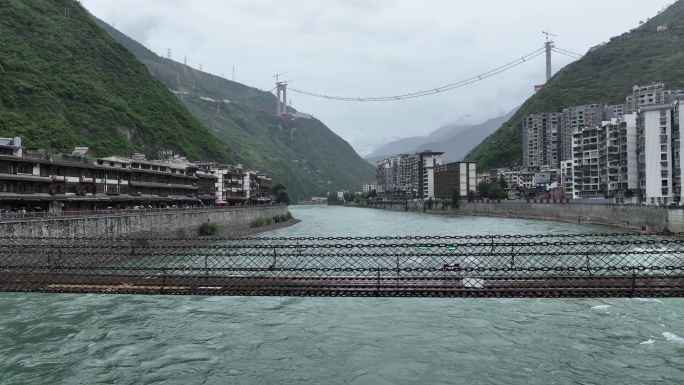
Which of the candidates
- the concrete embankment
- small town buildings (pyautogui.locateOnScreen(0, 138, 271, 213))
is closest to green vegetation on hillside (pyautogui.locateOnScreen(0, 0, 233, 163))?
small town buildings (pyautogui.locateOnScreen(0, 138, 271, 213))

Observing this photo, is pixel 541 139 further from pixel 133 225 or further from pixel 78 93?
pixel 133 225

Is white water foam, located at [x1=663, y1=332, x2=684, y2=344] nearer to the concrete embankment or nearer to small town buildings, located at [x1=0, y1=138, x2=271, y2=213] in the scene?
the concrete embankment

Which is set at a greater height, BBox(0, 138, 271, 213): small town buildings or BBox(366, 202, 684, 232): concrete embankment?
BBox(0, 138, 271, 213): small town buildings

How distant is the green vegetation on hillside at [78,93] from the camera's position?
7075cm

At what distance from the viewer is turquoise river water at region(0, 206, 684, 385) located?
13.1 m

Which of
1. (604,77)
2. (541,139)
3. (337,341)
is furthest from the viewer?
(604,77)

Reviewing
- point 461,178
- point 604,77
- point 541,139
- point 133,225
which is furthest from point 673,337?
point 604,77

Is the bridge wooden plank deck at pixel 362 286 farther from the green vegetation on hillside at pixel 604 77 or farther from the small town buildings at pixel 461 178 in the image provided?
the green vegetation on hillside at pixel 604 77

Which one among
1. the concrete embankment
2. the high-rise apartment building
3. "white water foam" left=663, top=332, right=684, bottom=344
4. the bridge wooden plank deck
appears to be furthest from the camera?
the high-rise apartment building

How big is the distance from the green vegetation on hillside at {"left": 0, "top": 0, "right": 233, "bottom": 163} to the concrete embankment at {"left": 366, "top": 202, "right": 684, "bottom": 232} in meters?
71.2

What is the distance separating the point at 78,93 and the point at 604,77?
17151 centimetres

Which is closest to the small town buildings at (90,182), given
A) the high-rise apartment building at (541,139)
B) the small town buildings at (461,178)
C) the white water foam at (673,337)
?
the white water foam at (673,337)

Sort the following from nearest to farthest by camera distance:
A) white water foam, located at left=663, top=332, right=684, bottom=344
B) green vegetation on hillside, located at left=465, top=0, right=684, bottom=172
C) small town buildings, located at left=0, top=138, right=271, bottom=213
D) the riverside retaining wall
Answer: white water foam, located at left=663, top=332, right=684, bottom=344, the riverside retaining wall, small town buildings, located at left=0, top=138, right=271, bottom=213, green vegetation on hillside, located at left=465, top=0, right=684, bottom=172

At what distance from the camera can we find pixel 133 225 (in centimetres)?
→ 4100
